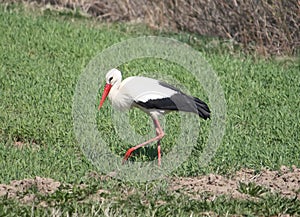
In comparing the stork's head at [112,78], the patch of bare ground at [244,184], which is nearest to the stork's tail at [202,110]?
the patch of bare ground at [244,184]

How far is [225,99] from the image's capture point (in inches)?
371

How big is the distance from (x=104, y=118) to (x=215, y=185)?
2233mm

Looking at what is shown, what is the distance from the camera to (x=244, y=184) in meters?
6.55

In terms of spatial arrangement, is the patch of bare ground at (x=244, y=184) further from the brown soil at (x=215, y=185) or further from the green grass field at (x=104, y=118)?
the green grass field at (x=104, y=118)

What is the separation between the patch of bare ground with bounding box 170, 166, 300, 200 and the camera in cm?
645

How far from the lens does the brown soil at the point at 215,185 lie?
20.5ft

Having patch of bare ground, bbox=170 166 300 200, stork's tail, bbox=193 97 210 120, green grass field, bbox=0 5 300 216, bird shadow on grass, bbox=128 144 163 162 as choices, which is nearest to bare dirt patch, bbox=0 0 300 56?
green grass field, bbox=0 5 300 216

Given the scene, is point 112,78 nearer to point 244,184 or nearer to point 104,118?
point 104,118

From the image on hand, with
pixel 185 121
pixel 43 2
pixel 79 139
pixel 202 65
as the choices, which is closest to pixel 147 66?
pixel 202 65

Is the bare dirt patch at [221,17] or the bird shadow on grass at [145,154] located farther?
the bare dirt patch at [221,17]

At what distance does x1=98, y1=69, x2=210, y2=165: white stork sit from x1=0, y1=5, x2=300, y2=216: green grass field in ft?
1.61

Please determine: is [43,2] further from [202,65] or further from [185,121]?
[185,121]

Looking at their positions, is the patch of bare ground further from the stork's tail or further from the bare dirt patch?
the bare dirt patch

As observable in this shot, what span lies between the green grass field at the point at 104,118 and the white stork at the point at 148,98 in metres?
0.49
